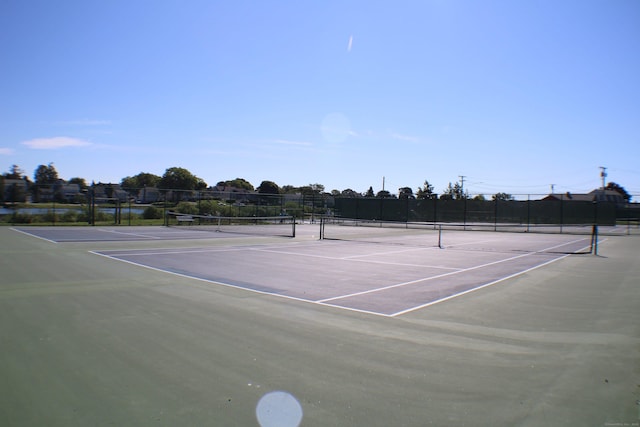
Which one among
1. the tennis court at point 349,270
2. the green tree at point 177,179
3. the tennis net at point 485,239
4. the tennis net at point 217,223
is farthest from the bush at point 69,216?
the green tree at point 177,179

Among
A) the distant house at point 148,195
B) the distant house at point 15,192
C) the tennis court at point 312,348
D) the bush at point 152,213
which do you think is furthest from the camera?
the bush at point 152,213

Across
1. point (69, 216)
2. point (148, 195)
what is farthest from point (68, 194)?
point (148, 195)

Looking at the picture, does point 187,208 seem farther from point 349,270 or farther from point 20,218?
point 349,270

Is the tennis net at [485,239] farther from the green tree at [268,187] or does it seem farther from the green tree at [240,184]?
the green tree at [240,184]

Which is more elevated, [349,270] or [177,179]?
[177,179]

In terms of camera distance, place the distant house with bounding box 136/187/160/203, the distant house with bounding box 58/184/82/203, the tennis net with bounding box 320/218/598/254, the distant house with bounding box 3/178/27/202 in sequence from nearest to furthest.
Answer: the tennis net with bounding box 320/218/598/254
the distant house with bounding box 3/178/27/202
the distant house with bounding box 58/184/82/203
the distant house with bounding box 136/187/160/203

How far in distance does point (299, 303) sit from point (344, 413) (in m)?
4.11

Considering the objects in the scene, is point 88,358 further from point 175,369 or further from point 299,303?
point 299,303

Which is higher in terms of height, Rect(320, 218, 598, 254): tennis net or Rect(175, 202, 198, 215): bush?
Rect(175, 202, 198, 215): bush

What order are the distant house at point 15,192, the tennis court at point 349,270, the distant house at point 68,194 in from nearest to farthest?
1. the tennis court at point 349,270
2. the distant house at point 15,192
3. the distant house at point 68,194

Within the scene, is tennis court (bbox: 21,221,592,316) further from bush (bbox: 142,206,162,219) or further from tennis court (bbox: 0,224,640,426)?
bush (bbox: 142,206,162,219)

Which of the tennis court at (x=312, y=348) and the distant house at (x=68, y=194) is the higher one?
the distant house at (x=68, y=194)

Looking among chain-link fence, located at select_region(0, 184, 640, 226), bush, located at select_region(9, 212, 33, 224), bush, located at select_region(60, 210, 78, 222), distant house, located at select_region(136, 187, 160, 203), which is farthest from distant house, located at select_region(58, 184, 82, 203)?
distant house, located at select_region(136, 187, 160, 203)

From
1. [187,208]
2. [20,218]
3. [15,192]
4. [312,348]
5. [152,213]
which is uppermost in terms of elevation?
[15,192]
